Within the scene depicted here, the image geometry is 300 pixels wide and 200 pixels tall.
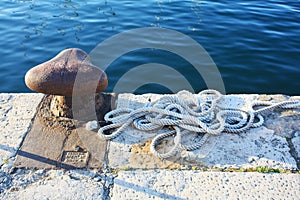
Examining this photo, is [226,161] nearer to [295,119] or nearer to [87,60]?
[295,119]

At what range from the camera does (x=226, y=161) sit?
2.40 meters

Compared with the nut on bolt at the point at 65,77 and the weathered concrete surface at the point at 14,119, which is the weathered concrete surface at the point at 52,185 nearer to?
the weathered concrete surface at the point at 14,119

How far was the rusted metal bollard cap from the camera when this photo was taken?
8.57 feet

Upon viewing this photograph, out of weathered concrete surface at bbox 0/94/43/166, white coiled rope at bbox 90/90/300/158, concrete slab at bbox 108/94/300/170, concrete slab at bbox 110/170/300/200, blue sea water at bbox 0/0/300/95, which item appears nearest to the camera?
concrete slab at bbox 110/170/300/200

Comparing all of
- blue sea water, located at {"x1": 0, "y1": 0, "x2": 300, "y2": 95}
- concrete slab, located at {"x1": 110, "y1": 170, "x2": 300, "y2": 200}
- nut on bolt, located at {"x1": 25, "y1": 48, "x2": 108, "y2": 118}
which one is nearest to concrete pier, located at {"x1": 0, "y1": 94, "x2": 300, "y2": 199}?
concrete slab, located at {"x1": 110, "y1": 170, "x2": 300, "y2": 200}

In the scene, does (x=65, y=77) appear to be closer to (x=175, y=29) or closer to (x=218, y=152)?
(x=218, y=152)

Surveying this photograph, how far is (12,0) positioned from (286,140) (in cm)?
647

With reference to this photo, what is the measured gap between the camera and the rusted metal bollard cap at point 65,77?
8.57ft

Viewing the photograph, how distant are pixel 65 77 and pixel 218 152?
50.6 inches

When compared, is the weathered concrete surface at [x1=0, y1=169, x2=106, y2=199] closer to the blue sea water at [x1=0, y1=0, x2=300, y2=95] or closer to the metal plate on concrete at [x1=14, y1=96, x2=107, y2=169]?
the metal plate on concrete at [x1=14, y1=96, x2=107, y2=169]

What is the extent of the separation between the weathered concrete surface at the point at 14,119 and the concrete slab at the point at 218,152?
729 millimetres

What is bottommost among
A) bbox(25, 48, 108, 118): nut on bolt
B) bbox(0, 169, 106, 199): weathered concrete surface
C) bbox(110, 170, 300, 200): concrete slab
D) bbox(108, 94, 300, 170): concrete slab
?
bbox(0, 169, 106, 199): weathered concrete surface

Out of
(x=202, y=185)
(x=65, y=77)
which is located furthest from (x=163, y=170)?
(x=65, y=77)

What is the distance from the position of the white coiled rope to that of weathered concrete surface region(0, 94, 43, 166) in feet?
2.08
